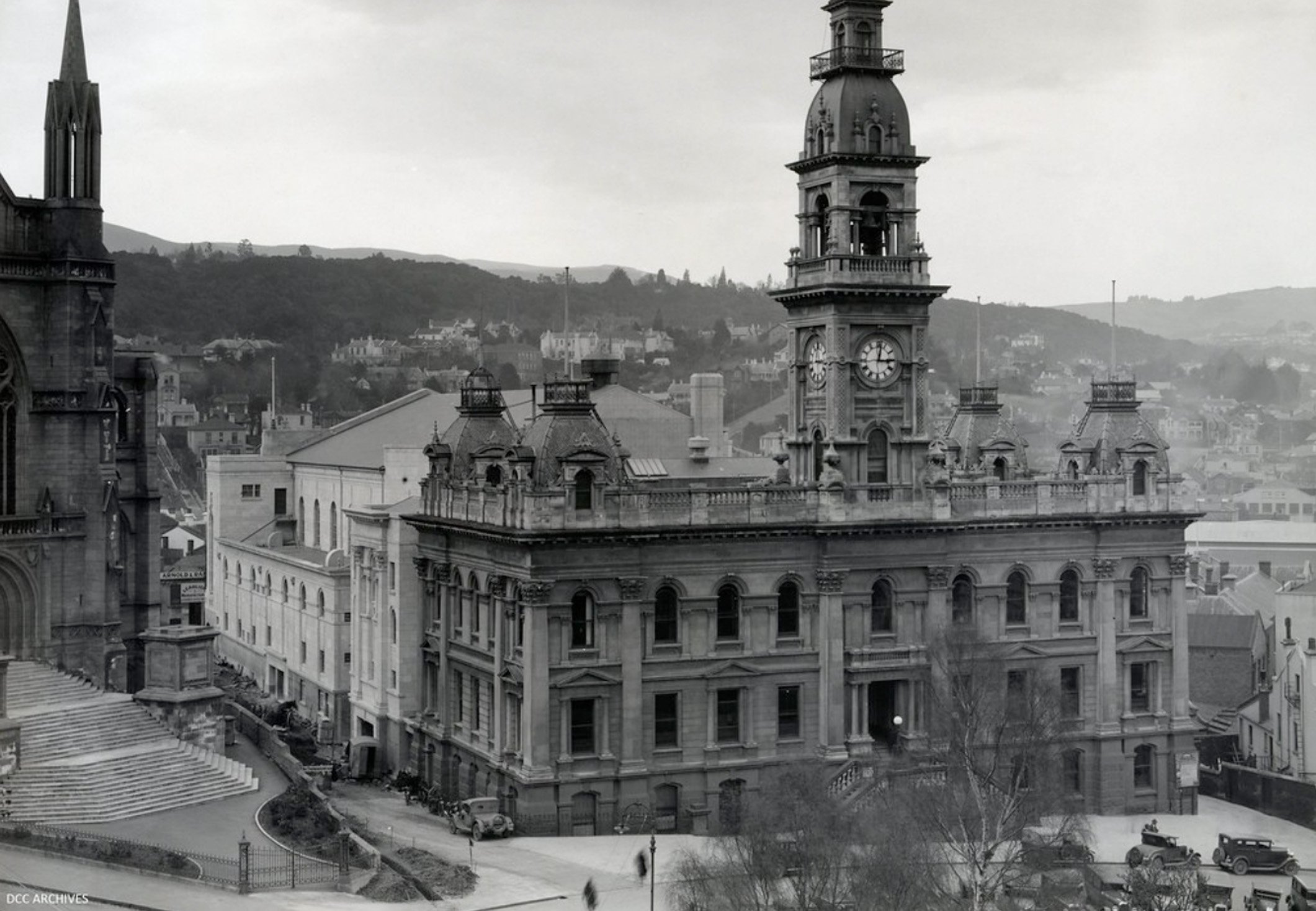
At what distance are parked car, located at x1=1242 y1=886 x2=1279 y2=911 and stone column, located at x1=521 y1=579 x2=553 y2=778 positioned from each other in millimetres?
23150

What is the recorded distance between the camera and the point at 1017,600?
6662 cm

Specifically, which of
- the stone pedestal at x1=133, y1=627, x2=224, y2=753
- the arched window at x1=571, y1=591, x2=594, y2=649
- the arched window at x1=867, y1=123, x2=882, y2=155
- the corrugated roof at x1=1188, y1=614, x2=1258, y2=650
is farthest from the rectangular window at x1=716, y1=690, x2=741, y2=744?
the corrugated roof at x1=1188, y1=614, x2=1258, y2=650

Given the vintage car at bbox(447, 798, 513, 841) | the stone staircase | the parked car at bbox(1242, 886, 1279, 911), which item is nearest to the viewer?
the parked car at bbox(1242, 886, 1279, 911)

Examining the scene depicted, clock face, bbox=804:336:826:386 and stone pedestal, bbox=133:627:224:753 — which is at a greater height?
clock face, bbox=804:336:826:386

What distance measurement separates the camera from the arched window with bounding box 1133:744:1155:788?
67375 millimetres

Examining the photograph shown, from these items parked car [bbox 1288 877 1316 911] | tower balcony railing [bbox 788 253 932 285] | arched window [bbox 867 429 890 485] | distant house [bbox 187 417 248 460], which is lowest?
parked car [bbox 1288 877 1316 911]

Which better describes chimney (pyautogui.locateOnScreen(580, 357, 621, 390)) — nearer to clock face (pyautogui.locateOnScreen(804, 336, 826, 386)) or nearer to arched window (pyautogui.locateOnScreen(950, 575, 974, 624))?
clock face (pyautogui.locateOnScreen(804, 336, 826, 386))

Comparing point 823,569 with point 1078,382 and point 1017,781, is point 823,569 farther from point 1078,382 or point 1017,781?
point 1078,382

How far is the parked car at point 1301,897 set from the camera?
164 feet

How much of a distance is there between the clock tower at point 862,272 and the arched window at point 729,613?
17.9 feet

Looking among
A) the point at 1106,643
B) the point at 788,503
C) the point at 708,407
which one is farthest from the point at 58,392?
the point at 1106,643

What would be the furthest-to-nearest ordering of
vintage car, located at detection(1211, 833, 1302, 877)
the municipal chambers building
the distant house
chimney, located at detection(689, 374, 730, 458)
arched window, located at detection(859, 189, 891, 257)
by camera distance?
the distant house → chimney, located at detection(689, 374, 730, 458) → arched window, located at detection(859, 189, 891, 257) → the municipal chambers building → vintage car, located at detection(1211, 833, 1302, 877)

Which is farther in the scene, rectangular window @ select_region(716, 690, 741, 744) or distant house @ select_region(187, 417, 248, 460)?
distant house @ select_region(187, 417, 248, 460)

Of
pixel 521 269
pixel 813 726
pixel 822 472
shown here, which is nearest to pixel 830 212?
pixel 822 472
